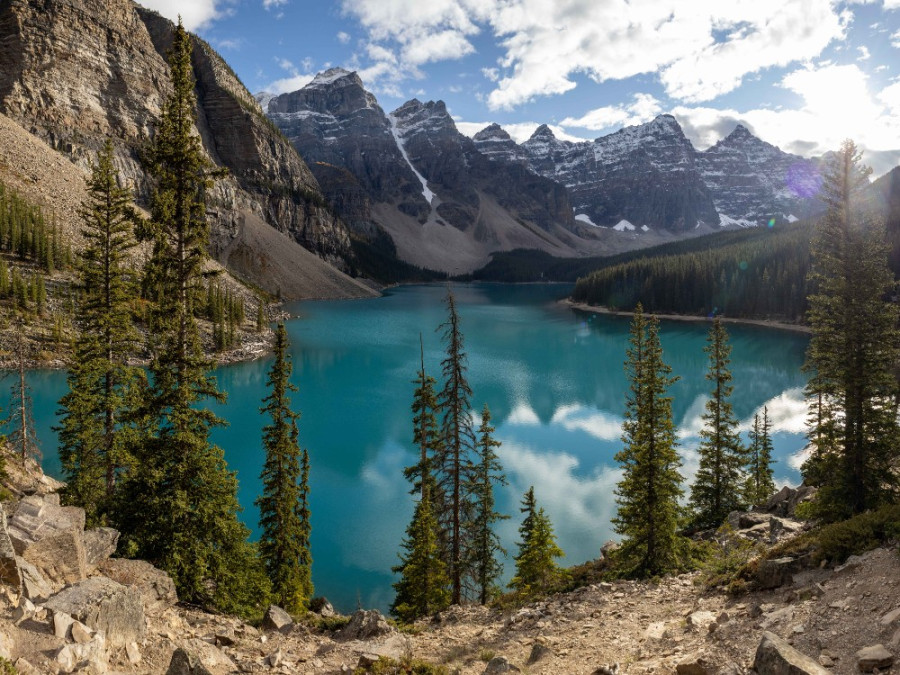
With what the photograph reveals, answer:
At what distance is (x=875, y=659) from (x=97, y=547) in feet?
A: 42.1

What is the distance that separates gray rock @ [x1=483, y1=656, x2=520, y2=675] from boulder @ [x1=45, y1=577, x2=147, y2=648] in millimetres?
5915

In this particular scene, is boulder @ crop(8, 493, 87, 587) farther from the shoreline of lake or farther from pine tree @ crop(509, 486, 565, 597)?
the shoreline of lake

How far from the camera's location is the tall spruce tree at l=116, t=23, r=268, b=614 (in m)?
12.6

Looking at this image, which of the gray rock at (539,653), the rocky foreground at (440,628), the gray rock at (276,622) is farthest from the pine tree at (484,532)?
the gray rock at (539,653)

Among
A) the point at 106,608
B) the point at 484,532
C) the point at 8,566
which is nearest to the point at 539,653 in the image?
the point at 106,608

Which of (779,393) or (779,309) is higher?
(779,309)

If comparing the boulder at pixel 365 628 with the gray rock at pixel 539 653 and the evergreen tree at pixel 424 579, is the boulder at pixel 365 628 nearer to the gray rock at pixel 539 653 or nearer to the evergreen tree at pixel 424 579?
the gray rock at pixel 539 653

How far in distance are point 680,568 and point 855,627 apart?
9984 mm

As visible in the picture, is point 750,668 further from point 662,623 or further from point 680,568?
point 680,568

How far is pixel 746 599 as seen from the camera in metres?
10.8

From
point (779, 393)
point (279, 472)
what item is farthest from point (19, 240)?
point (779, 393)

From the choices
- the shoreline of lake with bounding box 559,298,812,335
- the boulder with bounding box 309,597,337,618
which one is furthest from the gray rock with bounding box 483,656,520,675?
the shoreline of lake with bounding box 559,298,812,335

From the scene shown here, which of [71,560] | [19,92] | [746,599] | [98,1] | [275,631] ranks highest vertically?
[98,1]

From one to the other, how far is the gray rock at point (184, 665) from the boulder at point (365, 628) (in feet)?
15.4
